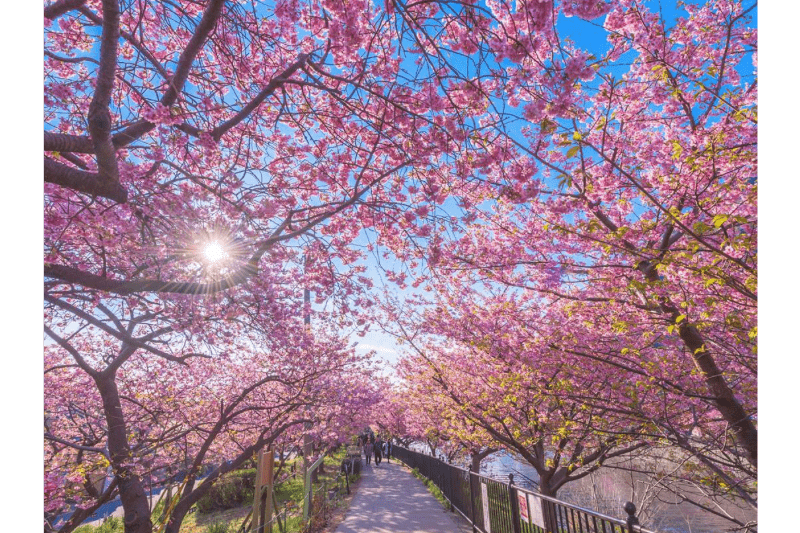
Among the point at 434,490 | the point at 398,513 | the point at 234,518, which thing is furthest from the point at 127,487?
the point at 434,490

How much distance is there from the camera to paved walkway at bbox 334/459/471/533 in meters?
9.01

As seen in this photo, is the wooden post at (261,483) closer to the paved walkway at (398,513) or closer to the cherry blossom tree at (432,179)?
the cherry blossom tree at (432,179)

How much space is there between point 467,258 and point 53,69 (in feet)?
20.2

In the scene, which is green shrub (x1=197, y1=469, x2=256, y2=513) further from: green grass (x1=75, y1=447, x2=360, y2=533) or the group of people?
the group of people

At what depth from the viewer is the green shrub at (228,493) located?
14.7m

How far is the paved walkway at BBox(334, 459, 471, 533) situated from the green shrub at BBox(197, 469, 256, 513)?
181 inches

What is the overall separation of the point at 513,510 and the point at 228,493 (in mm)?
13670

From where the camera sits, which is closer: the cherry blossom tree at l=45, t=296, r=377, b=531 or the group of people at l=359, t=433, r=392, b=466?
the cherry blossom tree at l=45, t=296, r=377, b=531

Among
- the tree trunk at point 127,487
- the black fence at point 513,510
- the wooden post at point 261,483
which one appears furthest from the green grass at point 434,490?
the tree trunk at point 127,487

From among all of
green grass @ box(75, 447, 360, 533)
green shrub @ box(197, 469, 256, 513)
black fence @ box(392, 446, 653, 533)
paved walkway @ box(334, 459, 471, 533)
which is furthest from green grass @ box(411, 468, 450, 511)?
green shrub @ box(197, 469, 256, 513)

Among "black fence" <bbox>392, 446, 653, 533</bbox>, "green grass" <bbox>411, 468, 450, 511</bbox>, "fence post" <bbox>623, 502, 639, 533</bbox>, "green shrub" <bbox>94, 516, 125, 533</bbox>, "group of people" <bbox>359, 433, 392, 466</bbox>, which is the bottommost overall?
"group of people" <bbox>359, 433, 392, 466</bbox>

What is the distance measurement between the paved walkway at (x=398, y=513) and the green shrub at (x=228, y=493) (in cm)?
461

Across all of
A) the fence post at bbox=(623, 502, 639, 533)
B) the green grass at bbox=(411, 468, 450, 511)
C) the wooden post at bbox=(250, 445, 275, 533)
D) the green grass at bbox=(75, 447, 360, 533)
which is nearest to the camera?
the fence post at bbox=(623, 502, 639, 533)

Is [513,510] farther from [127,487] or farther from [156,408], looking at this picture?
[156,408]
